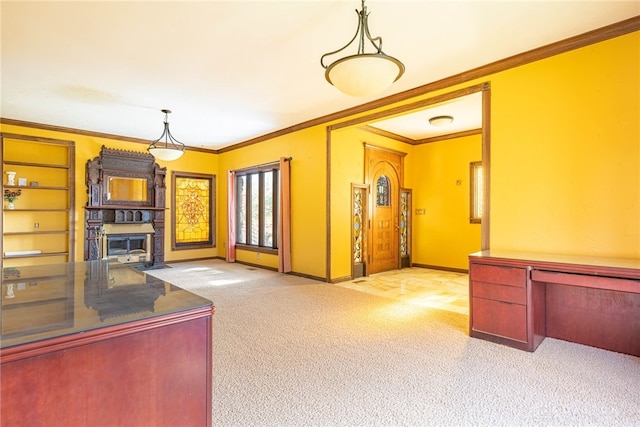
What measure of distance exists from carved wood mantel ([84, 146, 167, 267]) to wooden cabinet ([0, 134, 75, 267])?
298mm

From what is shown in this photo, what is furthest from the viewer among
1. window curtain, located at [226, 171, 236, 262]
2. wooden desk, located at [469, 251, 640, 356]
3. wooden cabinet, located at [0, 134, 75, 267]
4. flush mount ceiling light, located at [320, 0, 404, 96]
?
window curtain, located at [226, 171, 236, 262]

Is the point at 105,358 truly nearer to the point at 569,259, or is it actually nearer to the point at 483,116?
the point at 569,259

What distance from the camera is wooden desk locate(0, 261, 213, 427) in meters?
0.96

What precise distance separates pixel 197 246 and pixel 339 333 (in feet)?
18.8

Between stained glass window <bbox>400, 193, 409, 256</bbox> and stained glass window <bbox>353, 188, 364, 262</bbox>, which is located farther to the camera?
stained glass window <bbox>400, 193, 409, 256</bbox>

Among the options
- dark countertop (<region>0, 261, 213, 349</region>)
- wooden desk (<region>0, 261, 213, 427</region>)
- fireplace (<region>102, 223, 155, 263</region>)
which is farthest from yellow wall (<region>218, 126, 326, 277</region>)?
wooden desk (<region>0, 261, 213, 427</region>)

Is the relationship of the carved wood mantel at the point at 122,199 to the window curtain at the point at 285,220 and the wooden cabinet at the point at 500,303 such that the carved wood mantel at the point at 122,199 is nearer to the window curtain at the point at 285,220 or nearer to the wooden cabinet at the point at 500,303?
the window curtain at the point at 285,220

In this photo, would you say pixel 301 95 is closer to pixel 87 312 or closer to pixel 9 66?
pixel 9 66

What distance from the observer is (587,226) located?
2977 mm

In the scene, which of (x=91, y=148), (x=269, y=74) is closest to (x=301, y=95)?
(x=269, y=74)

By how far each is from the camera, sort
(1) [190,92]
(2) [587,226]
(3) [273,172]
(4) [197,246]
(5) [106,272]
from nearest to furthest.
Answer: (5) [106,272] → (2) [587,226] → (1) [190,92] → (3) [273,172] → (4) [197,246]

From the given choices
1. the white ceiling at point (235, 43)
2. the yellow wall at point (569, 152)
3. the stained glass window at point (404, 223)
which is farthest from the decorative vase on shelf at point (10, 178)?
the stained glass window at point (404, 223)

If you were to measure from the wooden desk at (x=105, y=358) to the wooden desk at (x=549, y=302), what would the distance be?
8.59 ft

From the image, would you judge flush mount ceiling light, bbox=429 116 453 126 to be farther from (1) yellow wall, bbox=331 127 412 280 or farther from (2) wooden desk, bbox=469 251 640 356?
(2) wooden desk, bbox=469 251 640 356
